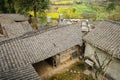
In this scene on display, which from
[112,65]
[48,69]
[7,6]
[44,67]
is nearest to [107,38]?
[112,65]

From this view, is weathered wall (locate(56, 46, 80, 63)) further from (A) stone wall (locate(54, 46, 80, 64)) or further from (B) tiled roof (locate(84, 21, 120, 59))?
(B) tiled roof (locate(84, 21, 120, 59))

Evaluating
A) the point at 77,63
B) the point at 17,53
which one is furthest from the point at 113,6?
the point at 17,53

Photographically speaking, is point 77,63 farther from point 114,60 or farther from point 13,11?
point 13,11

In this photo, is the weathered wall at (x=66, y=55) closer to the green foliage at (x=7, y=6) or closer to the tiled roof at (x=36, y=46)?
the tiled roof at (x=36, y=46)

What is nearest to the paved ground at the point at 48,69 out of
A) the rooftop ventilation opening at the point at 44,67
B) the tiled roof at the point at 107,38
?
the rooftop ventilation opening at the point at 44,67

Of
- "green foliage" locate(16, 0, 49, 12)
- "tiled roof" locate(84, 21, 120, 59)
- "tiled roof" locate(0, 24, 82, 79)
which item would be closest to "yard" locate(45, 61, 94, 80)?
"tiled roof" locate(0, 24, 82, 79)

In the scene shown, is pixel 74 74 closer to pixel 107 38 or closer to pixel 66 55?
pixel 66 55
